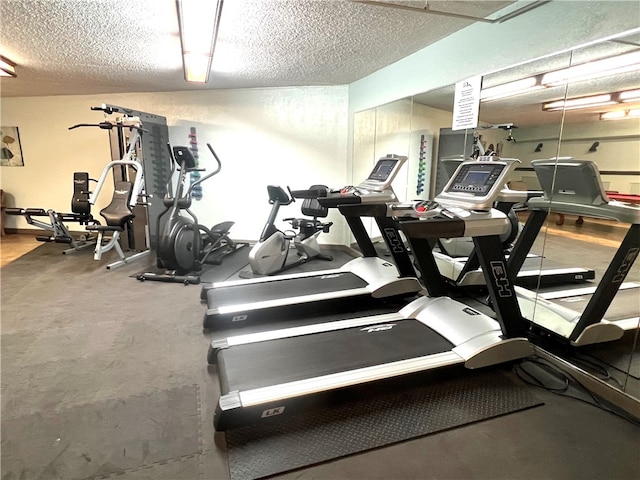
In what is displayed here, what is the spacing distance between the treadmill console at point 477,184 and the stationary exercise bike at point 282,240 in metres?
1.36

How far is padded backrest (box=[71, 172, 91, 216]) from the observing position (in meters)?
5.03

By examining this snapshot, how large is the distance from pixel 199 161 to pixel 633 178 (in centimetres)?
536

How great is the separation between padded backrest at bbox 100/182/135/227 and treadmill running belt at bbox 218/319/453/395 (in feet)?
10.3

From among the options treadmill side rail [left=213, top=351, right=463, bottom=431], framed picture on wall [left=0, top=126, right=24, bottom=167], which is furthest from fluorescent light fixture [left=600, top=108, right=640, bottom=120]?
framed picture on wall [left=0, top=126, right=24, bottom=167]

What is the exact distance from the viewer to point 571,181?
7.87ft

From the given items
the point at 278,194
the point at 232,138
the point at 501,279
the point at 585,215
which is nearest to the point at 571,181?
the point at 585,215

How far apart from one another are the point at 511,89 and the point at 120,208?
468 centimetres

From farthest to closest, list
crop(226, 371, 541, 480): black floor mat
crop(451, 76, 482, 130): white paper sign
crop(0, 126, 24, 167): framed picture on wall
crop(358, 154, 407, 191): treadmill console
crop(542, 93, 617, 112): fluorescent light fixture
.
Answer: crop(0, 126, 24, 167): framed picture on wall → crop(358, 154, 407, 191): treadmill console → crop(451, 76, 482, 130): white paper sign → crop(542, 93, 617, 112): fluorescent light fixture → crop(226, 371, 541, 480): black floor mat

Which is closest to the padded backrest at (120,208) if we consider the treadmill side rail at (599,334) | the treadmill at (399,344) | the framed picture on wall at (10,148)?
the framed picture on wall at (10,148)

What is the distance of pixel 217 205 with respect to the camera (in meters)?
5.91

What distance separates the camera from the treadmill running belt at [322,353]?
6.61ft

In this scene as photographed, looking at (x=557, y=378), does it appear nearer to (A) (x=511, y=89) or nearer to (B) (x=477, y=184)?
(B) (x=477, y=184)

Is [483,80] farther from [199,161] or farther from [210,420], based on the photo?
[199,161]

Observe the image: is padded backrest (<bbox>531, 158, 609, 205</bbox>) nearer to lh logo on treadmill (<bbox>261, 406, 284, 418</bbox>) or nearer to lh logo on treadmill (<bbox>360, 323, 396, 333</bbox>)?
lh logo on treadmill (<bbox>360, 323, 396, 333</bbox>)
